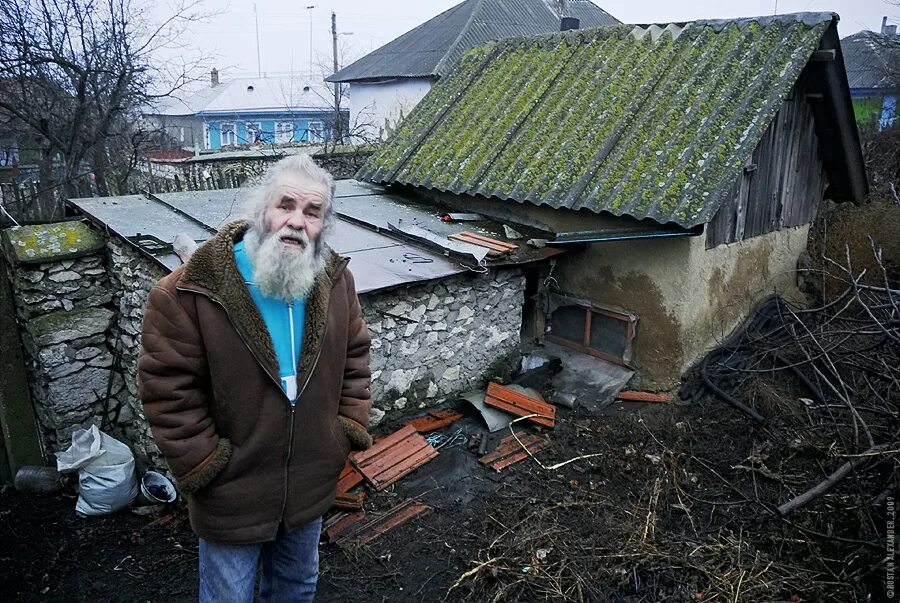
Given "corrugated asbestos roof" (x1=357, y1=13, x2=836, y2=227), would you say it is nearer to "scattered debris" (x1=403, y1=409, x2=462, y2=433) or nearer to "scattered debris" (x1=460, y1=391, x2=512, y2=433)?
"scattered debris" (x1=460, y1=391, x2=512, y2=433)

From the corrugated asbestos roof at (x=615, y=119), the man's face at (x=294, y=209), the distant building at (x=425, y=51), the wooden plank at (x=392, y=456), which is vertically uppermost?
the distant building at (x=425, y=51)

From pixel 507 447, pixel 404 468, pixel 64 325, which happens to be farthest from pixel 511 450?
pixel 64 325

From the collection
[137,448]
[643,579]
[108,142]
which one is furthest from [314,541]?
[108,142]

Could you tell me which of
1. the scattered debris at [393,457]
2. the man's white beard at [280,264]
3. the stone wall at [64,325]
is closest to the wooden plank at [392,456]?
the scattered debris at [393,457]

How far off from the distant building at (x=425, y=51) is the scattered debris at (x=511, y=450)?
52.5 ft

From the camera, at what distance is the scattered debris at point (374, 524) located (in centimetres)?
450

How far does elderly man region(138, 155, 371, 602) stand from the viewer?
2287 mm

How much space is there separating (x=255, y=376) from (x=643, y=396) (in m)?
4.93

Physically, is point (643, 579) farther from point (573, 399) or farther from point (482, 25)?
point (482, 25)

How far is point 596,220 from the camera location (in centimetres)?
626

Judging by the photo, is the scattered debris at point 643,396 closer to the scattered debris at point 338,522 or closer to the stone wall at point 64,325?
the scattered debris at point 338,522

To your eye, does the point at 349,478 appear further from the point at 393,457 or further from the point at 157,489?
the point at 157,489

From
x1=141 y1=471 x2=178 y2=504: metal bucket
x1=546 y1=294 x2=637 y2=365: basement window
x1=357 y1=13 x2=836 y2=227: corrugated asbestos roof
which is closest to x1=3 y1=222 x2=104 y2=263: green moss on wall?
x1=141 y1=471 x2=178 y2=504: metal bucket

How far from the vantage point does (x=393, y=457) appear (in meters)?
5.38
